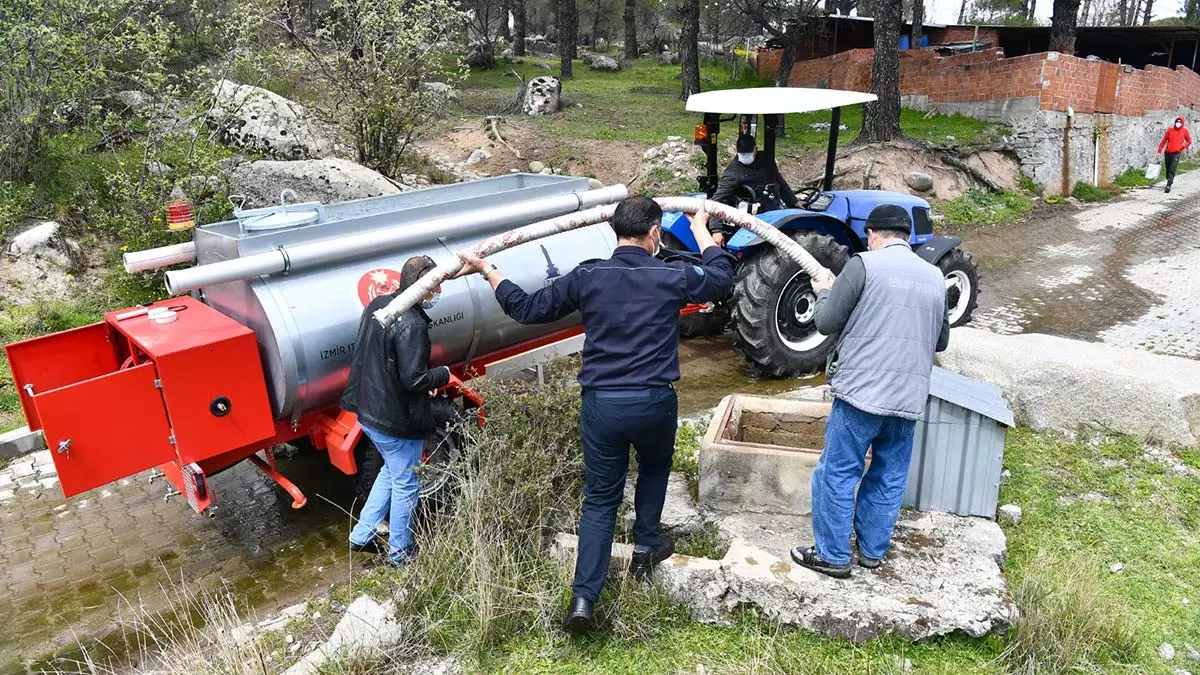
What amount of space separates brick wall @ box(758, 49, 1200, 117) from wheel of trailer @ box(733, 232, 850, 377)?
9.98 metres

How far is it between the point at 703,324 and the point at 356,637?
17.3 feet

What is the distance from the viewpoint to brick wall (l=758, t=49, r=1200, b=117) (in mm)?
14094

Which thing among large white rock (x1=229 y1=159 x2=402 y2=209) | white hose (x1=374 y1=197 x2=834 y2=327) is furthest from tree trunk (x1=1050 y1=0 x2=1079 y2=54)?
white hose (x1=374 y1=197 x2=834 y2=327)

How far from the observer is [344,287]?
14.7ft

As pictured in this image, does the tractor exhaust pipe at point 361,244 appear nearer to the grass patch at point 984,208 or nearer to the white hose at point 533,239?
the white hose at point 533,239

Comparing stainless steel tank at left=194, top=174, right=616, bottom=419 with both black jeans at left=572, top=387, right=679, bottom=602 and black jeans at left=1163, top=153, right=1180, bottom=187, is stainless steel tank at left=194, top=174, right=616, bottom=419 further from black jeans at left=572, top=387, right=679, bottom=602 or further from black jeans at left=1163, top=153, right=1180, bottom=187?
black jeans at left=1163, top=153, right=1180, bottom=187

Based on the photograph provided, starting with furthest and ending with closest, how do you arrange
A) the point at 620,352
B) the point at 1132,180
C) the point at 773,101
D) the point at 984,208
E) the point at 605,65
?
the point at 605,65
the point at 1132,180
the point at 984,208
the point at 773,101
the point at 620,352

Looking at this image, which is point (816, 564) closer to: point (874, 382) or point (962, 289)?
point (874, 382)

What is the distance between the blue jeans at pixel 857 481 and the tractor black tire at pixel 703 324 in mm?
4261

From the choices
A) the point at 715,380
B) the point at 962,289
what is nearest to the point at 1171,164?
the point at 962,289

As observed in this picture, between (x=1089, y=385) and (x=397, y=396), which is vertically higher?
(x=397, y=396)

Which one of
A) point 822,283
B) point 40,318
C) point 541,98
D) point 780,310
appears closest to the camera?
point 822,283

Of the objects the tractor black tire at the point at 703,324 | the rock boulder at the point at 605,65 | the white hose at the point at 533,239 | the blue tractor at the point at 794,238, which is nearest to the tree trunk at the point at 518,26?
the rock boulder at the point at 605,65

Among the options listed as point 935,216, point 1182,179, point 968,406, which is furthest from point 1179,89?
point 968,406
